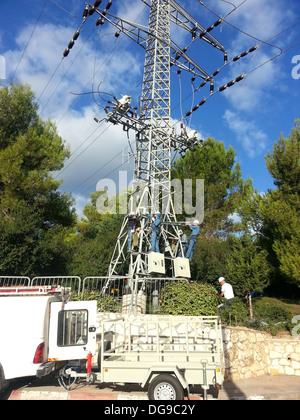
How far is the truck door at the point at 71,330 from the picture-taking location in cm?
691

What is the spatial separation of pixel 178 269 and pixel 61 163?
31.7 feet

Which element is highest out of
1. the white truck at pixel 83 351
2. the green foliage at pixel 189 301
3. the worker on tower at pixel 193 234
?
the worker on tower at pixel 193 234

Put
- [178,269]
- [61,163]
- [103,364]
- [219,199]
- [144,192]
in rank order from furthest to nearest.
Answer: [219,199] → [61,163] → [144,192] → [178,269] → [103,364]

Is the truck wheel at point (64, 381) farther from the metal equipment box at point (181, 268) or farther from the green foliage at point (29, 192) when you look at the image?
the green foliage at point (29, 192)

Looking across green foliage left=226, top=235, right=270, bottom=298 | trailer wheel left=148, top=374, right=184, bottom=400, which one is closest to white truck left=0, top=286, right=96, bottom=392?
trailer wheel left=148, top=374, right=184, bottom=400


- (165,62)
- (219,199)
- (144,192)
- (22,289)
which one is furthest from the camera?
(219,199)

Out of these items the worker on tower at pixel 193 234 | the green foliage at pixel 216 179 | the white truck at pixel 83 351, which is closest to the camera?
the white truck at pixel 83 351

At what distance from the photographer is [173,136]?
15.9 m

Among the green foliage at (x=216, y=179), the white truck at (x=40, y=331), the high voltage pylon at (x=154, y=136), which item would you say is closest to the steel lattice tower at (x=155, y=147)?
the high voltage pylon at (x=154, y=136)

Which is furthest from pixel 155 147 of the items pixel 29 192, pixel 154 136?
pixel 29 192

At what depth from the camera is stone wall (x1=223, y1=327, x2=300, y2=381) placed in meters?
9.20

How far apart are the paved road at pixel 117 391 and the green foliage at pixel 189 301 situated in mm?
2184
